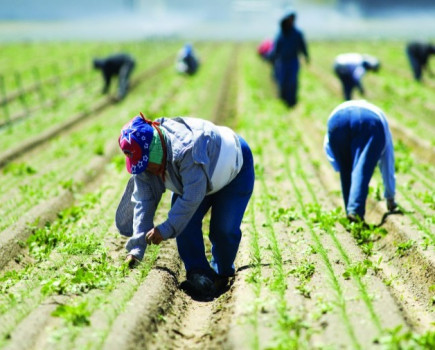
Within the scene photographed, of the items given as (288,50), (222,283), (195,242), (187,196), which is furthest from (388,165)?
(288,50)

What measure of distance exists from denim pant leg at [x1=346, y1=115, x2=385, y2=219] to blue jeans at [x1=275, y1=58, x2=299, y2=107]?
7.71 m

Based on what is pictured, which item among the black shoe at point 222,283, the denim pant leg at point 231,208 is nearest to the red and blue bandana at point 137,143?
the denim pant leg at point 231,208

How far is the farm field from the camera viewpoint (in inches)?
155

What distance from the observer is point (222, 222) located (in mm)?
4664

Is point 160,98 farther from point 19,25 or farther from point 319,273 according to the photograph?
point 19,25

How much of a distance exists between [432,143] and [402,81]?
8.41 meters

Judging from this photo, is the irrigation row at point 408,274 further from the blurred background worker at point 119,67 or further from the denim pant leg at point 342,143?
the blurred background worker at point 119,67

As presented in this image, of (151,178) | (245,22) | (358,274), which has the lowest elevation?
(245,22)

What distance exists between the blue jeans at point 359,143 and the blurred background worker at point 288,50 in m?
7.16

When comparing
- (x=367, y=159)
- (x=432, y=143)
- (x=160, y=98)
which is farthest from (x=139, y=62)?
(x=367, y=159)

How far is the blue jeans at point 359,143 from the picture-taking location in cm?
592

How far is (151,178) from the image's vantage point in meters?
4.43

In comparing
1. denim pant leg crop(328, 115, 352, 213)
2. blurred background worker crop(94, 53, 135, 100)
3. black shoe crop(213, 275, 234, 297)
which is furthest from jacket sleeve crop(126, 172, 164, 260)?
blurred background worker crop(94, 53, 135, 100)

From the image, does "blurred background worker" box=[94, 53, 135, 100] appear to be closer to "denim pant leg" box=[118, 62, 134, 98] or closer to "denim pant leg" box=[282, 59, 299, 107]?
"denim pant leg" box=[118, 62, 134, 98]
